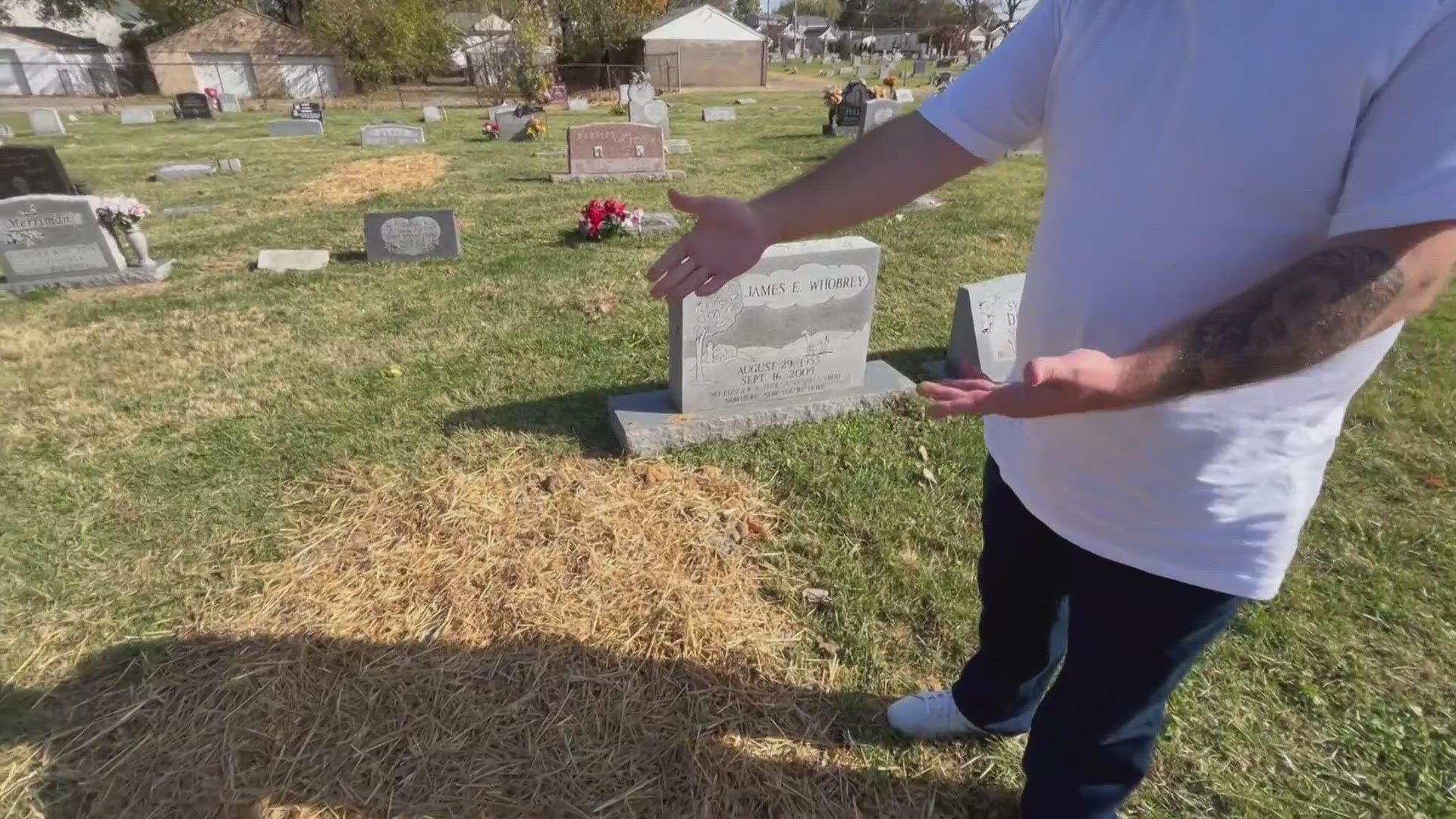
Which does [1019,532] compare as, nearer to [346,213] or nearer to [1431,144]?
[1431,144]

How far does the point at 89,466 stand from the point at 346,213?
6371 millimetres

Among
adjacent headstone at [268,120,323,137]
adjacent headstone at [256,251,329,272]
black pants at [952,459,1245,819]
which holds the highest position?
black pants at [952,459,1245,819]

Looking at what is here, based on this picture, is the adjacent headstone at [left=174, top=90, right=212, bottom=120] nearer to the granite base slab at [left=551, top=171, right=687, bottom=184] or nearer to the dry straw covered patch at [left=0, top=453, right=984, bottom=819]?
the granite base slab at [left=551, top=171, right=687, bottom=184]

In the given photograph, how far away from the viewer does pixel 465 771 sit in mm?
2311

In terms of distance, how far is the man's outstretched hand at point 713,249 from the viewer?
1.49 m

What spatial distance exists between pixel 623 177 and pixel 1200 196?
11479 mm

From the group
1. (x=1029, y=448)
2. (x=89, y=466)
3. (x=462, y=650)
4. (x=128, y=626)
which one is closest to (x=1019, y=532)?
(x=1029, y=448)

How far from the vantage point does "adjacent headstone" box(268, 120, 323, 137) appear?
1806cm

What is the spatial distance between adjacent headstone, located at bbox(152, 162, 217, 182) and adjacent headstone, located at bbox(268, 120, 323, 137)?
19.8 ft

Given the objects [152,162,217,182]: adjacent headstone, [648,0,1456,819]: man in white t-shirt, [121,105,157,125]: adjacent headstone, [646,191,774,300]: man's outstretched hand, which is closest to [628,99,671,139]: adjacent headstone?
[152,162,217,182]: adjacent headstone

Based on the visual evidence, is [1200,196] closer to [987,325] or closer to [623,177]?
[987,325]

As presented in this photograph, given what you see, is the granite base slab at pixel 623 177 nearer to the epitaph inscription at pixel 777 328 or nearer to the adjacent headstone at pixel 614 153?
the adjacent headstone at pixel 614 153

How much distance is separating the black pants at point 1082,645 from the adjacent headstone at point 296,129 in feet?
68.5

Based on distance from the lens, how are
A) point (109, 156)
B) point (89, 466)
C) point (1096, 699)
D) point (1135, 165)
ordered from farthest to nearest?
point (109, 156) < point (89, 466) < point (1096, 699) < point (1135, 165)
